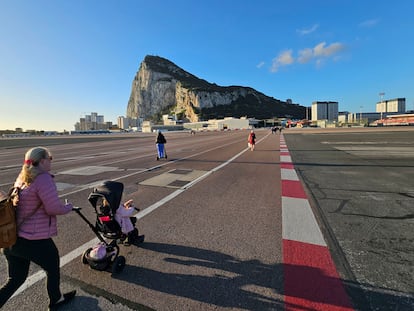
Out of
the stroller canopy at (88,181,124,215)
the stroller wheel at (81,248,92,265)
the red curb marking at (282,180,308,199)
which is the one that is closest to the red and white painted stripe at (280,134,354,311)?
the red curb marking at (282,180,308,199)

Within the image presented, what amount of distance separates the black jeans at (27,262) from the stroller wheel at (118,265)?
604 millimetres

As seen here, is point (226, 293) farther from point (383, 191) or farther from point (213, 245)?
point (383, 191)

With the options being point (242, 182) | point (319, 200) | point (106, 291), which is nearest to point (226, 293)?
point (106, 291)

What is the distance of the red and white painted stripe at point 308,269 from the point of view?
2416 millimetres

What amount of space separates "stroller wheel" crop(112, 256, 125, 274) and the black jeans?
60 cm

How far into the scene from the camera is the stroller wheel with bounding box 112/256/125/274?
2.93 metres

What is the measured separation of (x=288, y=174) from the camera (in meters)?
9.05

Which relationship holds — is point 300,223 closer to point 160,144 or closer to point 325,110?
point 160,144

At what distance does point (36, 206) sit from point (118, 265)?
1.22 meters

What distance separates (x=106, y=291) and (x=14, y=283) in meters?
0.87

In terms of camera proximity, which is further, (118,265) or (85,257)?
(85,257)

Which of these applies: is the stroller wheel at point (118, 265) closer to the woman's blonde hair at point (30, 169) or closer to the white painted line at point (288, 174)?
the woman's blonde hair at point (30, 169)

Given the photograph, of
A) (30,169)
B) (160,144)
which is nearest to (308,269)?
(30,169)

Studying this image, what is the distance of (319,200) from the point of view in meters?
5.76
